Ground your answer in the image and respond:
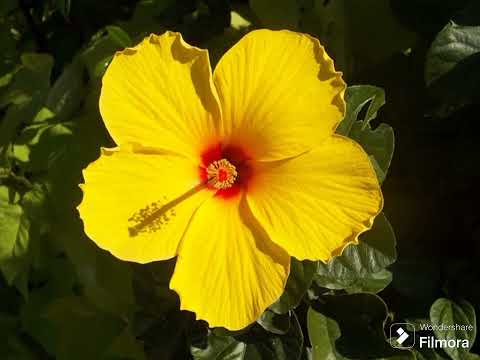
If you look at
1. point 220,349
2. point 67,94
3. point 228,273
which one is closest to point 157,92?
point 228,273

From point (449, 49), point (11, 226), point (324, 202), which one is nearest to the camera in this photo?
point (324, 202)

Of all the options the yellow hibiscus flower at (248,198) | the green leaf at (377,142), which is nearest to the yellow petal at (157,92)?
the yellow hibiscus flower at (248,198)

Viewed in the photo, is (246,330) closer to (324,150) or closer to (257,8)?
(324,150)

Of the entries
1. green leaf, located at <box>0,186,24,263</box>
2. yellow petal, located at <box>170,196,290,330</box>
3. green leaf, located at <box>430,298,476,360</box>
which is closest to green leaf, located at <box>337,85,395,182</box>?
yellow petal, located at <box>170,196,290,330</box>

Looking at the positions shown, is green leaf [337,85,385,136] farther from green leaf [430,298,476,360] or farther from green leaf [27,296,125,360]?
green leaf [27,296,125,360]

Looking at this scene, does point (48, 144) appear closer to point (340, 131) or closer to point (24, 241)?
point (24, 241)

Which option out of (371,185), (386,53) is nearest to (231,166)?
(371,185)

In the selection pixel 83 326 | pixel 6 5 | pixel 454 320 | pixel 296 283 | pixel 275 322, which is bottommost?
pixel 83 326
